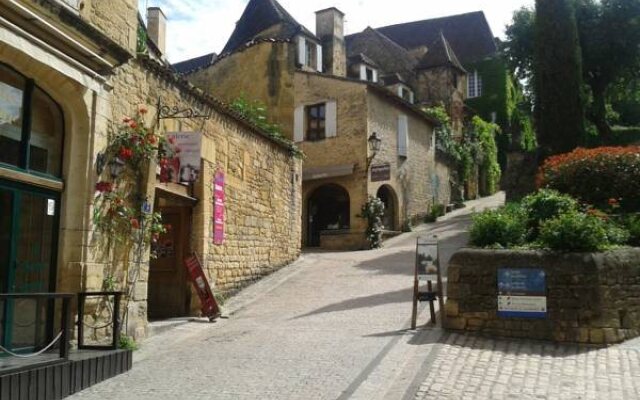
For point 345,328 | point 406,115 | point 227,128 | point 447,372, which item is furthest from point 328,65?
point 447,372

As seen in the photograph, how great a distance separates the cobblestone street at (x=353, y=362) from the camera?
5.79m

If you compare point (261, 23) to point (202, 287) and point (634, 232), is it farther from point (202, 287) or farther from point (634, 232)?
point (634, 232)

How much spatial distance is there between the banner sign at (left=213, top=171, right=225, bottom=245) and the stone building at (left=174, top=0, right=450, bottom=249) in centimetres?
893

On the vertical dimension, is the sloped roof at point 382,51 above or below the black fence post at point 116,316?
above

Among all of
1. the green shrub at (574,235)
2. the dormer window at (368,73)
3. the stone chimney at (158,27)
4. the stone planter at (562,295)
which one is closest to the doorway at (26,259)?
the stone planter at (562,295)

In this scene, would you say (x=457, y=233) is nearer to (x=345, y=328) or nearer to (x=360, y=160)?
(x=360, y=160)

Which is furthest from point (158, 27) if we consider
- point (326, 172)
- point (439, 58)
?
point (439, 58)

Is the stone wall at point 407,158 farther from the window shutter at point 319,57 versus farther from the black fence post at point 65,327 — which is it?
the black fence post at point 65,327

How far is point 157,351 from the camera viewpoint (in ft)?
25.4

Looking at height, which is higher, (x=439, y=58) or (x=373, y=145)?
(x=439, y=58)

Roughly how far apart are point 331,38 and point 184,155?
21676 millimetres

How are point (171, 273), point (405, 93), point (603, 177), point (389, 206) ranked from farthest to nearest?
1. point (405, 93)
2. point (389, 206)
3. point (603, 177)
4. point (171, 273)

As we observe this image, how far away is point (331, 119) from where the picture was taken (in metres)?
22.2

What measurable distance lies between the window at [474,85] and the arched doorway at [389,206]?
2119 cm
